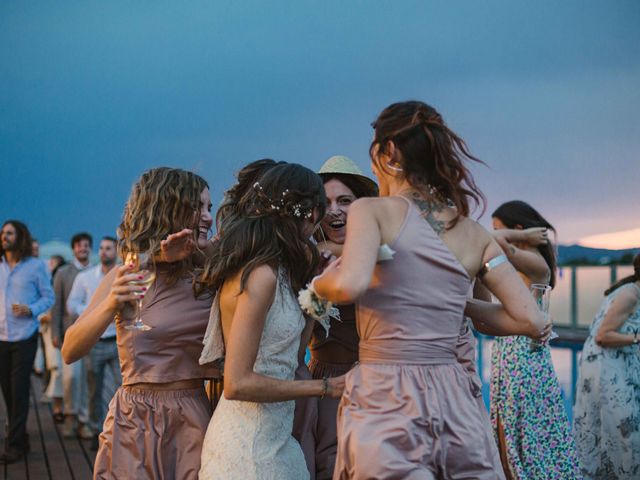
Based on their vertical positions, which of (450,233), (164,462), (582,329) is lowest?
(582,329)

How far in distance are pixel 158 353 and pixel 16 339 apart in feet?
15.9

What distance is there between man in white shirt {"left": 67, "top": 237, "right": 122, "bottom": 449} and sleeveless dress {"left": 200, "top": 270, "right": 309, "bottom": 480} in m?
5.09

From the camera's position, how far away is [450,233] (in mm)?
2195

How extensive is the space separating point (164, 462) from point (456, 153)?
4.44 ft

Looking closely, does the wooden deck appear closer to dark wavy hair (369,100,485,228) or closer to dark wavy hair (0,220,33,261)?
dark wavy hair (0,220,33,261)

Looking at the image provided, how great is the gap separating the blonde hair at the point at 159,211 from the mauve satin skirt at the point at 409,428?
88 cm

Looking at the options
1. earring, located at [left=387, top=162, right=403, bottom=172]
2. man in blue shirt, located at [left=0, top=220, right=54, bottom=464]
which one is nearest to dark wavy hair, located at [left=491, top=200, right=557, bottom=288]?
earring, located at [left=387, top=162, right=403, bottom=172]

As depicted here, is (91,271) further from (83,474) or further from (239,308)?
(239,308)

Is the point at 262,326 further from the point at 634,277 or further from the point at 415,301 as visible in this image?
the point at 634,277

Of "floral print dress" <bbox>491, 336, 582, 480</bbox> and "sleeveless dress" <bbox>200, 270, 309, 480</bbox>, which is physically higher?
"sleeveless dress" <bbox>200, 270, 309, 480</bbox>

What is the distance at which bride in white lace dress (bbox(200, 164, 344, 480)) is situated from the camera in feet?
7.46

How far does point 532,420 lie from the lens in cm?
516

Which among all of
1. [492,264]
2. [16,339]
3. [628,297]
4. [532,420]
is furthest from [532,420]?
[16,339]

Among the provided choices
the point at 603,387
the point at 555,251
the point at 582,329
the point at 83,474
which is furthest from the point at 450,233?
the point at 582,329
